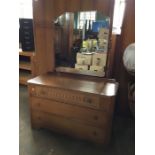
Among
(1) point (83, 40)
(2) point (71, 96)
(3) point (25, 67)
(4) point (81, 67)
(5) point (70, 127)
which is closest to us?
(2) point (71, 96)

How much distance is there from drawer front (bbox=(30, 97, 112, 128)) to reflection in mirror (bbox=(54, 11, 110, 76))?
0.57m

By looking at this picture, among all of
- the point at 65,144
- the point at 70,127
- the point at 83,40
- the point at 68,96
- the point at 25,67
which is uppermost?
the point at 83,40

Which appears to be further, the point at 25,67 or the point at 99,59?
the point at 25,67

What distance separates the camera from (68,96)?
5.65ft

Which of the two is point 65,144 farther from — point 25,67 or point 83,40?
point 25,67

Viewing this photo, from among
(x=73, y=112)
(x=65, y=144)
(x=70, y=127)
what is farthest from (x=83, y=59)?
(x=65, y=144)

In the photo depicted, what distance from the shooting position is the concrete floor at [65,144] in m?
1.69

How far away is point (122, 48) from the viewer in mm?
2098

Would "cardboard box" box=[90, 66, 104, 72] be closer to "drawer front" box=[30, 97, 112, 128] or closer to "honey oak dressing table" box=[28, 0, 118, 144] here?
"honey oak dressing table" box=[28, 0, 118, 144]

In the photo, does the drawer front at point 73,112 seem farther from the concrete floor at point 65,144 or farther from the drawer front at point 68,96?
the concrete floor at point 65,144

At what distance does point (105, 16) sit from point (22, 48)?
1794mm

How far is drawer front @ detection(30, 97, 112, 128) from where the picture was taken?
1650mm

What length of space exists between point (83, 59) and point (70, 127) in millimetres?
849
